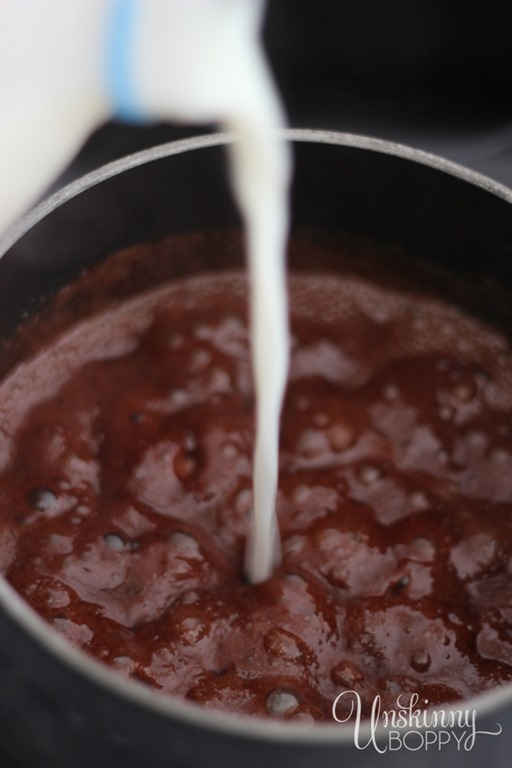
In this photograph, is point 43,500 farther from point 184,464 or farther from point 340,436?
point 340,436

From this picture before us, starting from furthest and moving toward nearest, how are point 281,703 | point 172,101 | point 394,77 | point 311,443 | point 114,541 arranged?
point 394,77 → point 172,101 → point 311,443 → point 114,541 → point 281,703

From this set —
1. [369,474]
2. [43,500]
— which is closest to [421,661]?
[369,474]

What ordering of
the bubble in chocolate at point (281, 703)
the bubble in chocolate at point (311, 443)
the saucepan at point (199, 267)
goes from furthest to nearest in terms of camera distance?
the bubble in chocolate at point (311, 443)
the bubble in chocolate at point (281, 703)
the saucepan at point (199, 267)

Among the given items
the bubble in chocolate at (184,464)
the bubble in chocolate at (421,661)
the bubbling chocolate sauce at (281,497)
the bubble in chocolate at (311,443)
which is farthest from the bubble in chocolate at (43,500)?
the bubble in chocolate at (421,661)

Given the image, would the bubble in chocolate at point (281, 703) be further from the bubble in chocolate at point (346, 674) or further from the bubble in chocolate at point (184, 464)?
the bubble in chocolate at point (184, 464)

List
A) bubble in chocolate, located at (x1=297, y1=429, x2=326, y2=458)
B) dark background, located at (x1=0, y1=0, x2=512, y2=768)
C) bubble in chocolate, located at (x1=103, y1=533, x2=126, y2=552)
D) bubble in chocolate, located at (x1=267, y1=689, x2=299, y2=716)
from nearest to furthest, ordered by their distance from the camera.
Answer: bubble in chocolate, located at (x1=267, y1=689, x2=299, y2=716) < bubble in chocolate, located at (x1=103, y1=533, x2=126, y2=552) < bubble in chocolate, located at (x1=297, y1=429, x2=326, y2=458) < dark background, located at (x1=0, y1=0, x2=512, y2=768)

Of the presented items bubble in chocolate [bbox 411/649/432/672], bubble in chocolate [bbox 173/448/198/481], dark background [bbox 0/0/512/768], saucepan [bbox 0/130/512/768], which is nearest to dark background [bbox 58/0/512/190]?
dark background [bbox 0/0/512/768]

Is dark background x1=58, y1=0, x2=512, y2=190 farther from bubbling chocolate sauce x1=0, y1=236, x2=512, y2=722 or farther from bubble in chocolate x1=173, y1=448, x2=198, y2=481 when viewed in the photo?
bubble in chocolate x1=173, y1=448, x2=198, y2=481
